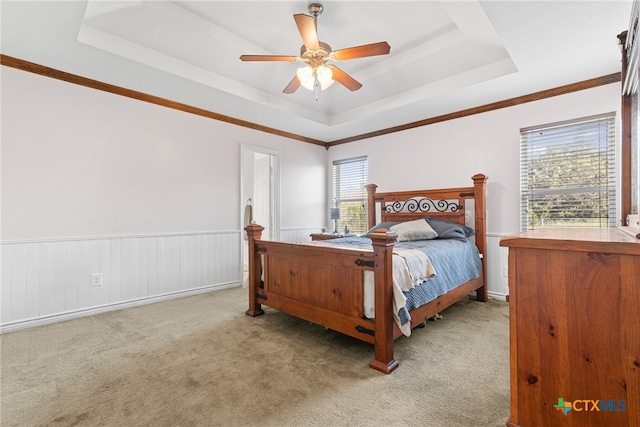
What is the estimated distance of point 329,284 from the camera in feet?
7.48

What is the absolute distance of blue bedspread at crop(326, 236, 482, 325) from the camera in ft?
Result: 7.07

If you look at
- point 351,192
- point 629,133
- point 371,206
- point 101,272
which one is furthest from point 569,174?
point 101,272

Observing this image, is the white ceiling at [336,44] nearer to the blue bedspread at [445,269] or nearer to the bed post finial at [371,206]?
the bed post finial at [371,206]

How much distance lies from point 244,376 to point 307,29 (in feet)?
7.87

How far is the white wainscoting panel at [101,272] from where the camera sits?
2668 millimetres

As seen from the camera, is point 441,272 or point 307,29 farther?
point 441,272

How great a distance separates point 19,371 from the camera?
6.33 ft

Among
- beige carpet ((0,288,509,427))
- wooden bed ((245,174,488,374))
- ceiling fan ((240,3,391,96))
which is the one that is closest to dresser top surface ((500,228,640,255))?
wooden bed ((245,174,488,374))

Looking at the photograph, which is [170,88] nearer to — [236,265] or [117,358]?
[236,265]

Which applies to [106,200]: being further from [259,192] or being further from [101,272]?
[259,192]

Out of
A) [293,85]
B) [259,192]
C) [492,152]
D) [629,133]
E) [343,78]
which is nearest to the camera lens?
[629,133]

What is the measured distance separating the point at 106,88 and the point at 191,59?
101cm

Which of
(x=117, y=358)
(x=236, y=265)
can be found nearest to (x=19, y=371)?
(x=117, y=358)

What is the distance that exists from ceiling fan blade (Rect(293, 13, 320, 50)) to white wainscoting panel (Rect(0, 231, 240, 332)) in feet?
8.89
